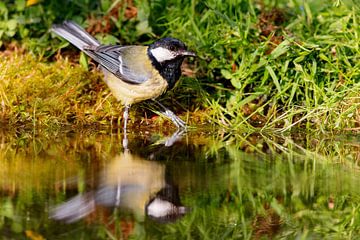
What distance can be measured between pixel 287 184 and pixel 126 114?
1.81m

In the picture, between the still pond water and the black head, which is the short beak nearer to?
the black head

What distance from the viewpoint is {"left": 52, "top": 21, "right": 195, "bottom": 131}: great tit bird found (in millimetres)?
6074

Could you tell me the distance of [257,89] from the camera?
6.25 m

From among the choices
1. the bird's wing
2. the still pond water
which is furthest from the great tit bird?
the still pond water

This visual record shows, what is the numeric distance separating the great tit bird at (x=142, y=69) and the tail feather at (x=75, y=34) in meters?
0.18

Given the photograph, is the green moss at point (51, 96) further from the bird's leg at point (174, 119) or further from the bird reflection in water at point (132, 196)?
the bird reflection in water at point (132, 196)

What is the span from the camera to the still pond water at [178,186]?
3.88m

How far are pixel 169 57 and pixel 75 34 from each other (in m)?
0.92

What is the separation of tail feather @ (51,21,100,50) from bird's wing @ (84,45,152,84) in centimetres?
10

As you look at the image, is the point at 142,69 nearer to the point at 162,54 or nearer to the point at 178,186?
the point at 162,54

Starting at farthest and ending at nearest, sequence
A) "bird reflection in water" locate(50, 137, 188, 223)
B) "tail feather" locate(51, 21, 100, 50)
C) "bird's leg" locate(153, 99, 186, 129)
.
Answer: "tail feather" locate(51, 21, 100, 50) < "bird's leg" locate(153, 99, 186, 129) < "bird reflection in water" locate(50, 137, 188, 223)

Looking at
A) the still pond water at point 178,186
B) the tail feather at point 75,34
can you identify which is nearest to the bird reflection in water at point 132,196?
the still pond water at point 178,186

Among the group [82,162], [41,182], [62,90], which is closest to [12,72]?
[62,90]

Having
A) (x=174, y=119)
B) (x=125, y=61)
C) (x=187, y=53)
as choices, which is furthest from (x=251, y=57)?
(x=125, y=61)
